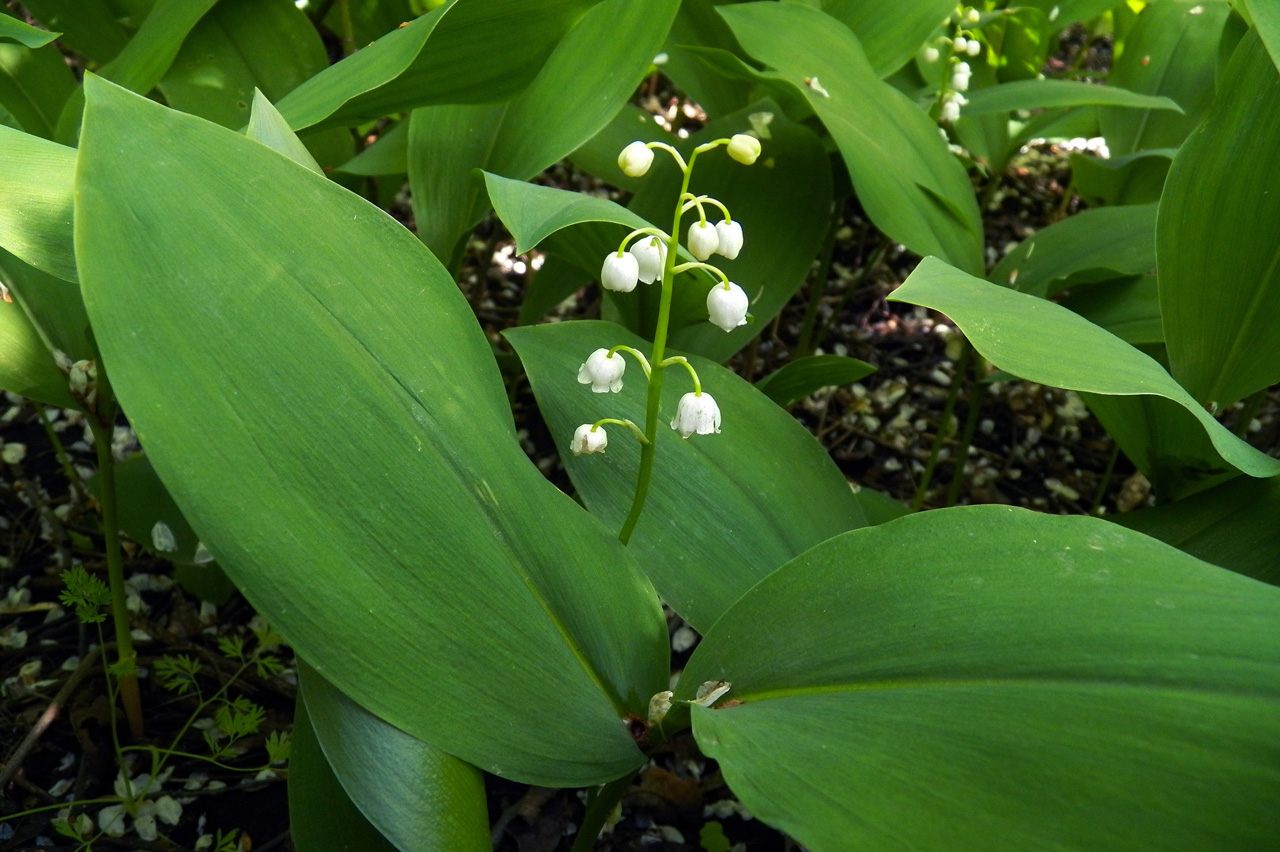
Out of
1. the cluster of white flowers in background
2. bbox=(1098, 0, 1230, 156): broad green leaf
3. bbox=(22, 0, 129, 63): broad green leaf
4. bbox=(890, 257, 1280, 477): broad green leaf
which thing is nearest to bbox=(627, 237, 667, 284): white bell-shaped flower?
the cluster of white flowers in background

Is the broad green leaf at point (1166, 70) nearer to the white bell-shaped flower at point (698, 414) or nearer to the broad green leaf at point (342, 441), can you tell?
the white bell-shaped flower at point (698, 414)

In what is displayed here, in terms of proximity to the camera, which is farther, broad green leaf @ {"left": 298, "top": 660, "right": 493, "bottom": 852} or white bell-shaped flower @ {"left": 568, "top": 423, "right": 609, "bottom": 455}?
white bell-shaped flower @ {"left": 568, "top": 423, "right": 609, "bottom": 455}

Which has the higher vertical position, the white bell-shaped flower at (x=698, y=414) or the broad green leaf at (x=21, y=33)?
the broad green leaf at (x=21, y=33)

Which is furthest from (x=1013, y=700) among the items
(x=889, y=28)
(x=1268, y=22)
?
(x=889, y=28)

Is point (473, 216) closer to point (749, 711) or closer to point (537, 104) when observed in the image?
point (537, 104)

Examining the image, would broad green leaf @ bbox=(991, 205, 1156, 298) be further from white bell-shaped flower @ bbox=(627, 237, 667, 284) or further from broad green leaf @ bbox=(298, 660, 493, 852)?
broad green leaf @ bbox=(298, 660, 493, 852)

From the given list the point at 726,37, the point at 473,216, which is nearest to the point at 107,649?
the point at 473,216

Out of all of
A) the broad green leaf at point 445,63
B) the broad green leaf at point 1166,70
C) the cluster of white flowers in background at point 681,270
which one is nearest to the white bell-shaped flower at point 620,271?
the cluster of white flowers in background at point 681,270
